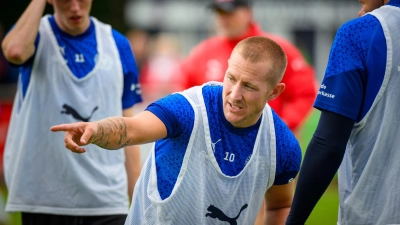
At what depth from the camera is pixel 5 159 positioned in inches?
229

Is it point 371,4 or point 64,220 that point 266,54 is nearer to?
point 371,4

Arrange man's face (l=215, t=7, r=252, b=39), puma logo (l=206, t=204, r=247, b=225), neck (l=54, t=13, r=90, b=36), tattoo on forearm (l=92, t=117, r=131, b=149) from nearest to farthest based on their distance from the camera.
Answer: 1. tattoo on forearm (l=92, t=117, r=131, b=149)
2. puma logo (l=206, t=204, r=247, b=225)
3. neck (l=54, t=13, r=90, b=36)
4. man's face (l=215, t=7, r=252, b=39)

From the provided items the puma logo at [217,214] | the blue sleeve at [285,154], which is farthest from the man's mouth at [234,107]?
the puma logo at [217,214]

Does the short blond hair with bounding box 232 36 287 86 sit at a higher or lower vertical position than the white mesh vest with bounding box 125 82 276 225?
higher

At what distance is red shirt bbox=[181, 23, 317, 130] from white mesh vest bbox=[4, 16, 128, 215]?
259 centimetres

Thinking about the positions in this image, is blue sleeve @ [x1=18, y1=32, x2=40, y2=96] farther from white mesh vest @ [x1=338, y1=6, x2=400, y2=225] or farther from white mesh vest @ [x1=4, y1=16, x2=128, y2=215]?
white mesh vest @ [x1=338, y1=6, x2=400, y2=225]

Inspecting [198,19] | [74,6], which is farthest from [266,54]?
[198,19]

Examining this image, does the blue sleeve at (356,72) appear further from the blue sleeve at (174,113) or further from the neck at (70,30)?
the neck at (70,30)

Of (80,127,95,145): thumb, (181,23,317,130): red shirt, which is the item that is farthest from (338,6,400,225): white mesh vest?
(181,23,317,130): red shirt

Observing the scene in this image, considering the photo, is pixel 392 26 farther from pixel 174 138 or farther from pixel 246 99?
pixel 174 138

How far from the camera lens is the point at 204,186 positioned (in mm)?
4402

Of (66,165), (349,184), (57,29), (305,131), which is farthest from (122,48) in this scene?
(305,131)

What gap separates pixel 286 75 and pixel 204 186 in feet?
12.7

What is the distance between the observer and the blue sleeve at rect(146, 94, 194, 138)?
4.18 metres
